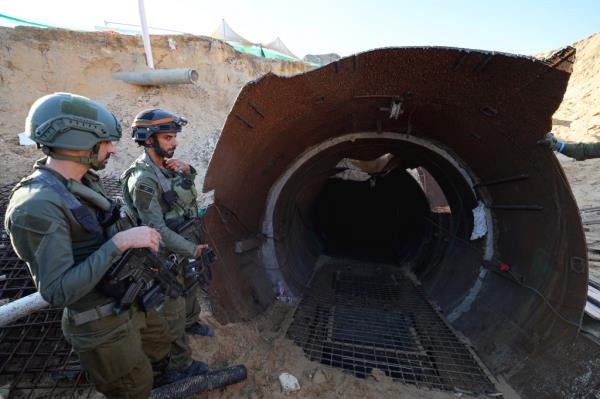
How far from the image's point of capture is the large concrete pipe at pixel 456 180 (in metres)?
2.94

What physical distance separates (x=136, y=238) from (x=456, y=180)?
16.2 ft

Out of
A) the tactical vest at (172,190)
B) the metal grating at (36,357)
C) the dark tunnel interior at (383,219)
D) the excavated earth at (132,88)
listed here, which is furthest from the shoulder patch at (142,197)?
the dark tunnel interior at (383,219)

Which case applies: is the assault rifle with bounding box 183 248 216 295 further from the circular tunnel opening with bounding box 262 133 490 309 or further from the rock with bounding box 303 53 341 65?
the rock with bounding box 303 53 341 65

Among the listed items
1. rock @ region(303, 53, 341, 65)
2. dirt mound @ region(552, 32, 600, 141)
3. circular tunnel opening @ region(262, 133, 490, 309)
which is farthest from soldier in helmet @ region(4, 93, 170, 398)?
rock @ region(303, 53, 341, 65)

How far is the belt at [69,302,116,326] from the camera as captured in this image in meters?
1.78

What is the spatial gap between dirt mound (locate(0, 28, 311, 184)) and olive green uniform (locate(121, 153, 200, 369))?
537 centimetres

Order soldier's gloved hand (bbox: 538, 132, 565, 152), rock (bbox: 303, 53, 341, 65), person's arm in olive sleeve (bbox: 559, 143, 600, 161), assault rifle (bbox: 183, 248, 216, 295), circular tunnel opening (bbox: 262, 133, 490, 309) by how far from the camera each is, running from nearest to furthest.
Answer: assault rifle (bbox: 183, 248, 216, 295)
soldier's gloved hand (bbox: 538, 132, 565, 152)
person's arm in olive sleeve (bbox: 559, 143, 600, 161)
circular tunnel opening (bbox: 262, 133, 490, 309)
rock (bbox: 303, 53, 341, 65)

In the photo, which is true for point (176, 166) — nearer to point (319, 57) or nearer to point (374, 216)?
point (374, 216)

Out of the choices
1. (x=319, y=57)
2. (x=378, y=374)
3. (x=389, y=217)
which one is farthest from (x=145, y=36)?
(x=319, y=57)

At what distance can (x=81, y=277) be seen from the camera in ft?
5.14

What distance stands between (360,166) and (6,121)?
29.8 feet

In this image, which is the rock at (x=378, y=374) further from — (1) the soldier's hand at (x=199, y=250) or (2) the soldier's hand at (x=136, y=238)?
(2) the soldier's hand at (x=136, y=238)

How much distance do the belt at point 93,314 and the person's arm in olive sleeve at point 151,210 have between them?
76 cm

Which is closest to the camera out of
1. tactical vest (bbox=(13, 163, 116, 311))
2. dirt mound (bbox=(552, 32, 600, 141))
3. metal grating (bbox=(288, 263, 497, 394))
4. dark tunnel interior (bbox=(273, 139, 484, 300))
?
tactical vest (bbox=(13, 163, 116, 311))
